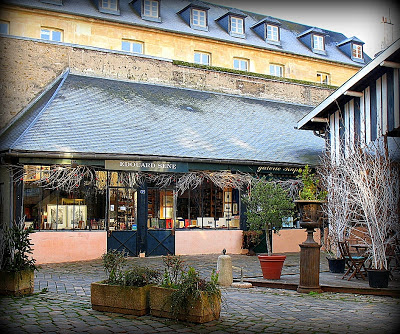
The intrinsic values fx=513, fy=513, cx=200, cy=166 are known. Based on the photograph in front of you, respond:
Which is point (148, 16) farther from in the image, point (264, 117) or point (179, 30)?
point (264, 117)

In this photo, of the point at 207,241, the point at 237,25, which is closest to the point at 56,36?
the point at 237,25

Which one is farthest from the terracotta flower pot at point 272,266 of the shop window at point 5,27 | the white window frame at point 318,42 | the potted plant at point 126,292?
the white window frame at point 318,42

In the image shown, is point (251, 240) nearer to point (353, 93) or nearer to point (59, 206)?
point (353, 93)

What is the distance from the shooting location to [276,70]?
2530 centimetres

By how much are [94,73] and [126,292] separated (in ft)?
42.9

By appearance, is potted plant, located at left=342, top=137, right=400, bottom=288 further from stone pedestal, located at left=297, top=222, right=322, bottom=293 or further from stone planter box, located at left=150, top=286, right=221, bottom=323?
stone planter box, located at left=150, top=286, right=221, bottom=323

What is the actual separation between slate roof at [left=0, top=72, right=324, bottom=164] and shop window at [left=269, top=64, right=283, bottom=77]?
503 centimetres

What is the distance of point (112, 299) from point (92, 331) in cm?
105

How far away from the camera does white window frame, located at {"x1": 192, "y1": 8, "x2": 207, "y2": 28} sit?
23.5m

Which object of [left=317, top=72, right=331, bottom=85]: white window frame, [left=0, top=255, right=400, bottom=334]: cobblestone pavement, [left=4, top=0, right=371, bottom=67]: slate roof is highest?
[left=4, top=0, right=371, bottom=67]: slate roof

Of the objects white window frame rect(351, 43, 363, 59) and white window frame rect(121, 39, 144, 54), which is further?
white window frame rect(351, 43, 363, 59)

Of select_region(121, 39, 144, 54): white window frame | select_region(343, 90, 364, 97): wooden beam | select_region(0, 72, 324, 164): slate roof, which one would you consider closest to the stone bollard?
select_region(0, 72, 324, 164): slate roof

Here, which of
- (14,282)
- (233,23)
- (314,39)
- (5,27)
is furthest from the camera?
(314,39)

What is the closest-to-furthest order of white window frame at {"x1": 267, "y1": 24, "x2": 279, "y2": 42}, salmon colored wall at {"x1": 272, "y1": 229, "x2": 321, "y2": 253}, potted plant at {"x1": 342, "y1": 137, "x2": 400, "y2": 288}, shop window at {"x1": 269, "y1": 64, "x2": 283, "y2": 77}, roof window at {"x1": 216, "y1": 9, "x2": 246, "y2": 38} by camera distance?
potted plant at {"x1": 342, "y1": 137, "x2": 400, "y2": 288}, salmon colored wall at {"x1": 272, "y1": 229, "x2": 321, "y2": 253}, roof window at {"x1": 216, "y1": 9, "x2": 246, "y2": 38}, shop window at {"x1": 269, "y1": 64, "x2": 283, "y2": 77}, white window frame at {"x1": 267, "y1": 24, "x2": 279, "y2": 42}
